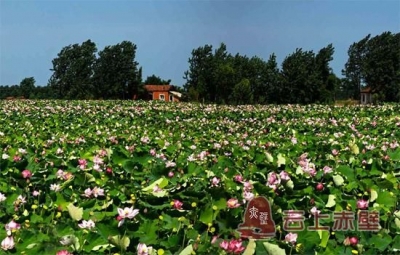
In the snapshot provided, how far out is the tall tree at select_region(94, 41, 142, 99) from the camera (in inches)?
2514

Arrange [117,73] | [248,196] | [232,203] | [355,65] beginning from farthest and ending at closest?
[355,65], [117,73], [248,196], [232,203]

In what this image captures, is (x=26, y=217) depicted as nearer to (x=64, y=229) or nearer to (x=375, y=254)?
(x=64, y=229)

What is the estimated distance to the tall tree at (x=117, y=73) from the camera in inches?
2514

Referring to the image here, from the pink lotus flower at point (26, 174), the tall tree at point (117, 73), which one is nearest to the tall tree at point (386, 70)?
the tall tree at point (117, 73)

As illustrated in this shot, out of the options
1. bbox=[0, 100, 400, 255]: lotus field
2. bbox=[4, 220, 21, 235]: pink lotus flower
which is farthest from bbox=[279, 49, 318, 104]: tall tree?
bbox=[4, 220, 21, 235]: pink lotus flower

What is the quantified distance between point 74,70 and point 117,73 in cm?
544

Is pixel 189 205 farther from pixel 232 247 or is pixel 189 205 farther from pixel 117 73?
pixel 117 73

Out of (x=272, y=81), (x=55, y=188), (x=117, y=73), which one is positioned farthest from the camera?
(x=117, y=73)

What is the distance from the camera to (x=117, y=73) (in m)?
64.3

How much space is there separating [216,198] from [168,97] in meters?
79.6

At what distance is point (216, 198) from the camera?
8.99ft

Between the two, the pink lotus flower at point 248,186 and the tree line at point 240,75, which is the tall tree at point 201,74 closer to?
the tree line at point 240,75

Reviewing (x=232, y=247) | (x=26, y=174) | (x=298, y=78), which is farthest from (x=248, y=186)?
(x=298, y=78)

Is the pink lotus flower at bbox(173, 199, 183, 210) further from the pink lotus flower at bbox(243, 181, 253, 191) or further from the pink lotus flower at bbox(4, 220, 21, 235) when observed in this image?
the pink lotus flower at bbox(4, 220, 21, 235)
